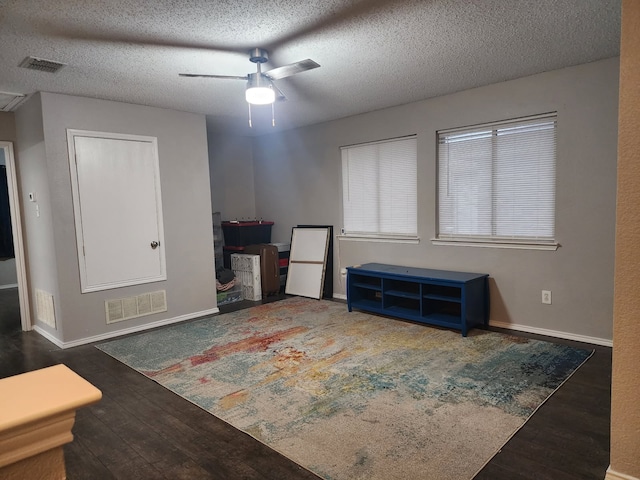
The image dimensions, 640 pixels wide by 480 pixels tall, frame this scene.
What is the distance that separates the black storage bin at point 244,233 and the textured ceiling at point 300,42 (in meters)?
2.35

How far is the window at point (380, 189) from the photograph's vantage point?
16.0ft

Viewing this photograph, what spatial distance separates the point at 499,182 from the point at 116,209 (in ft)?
12.8

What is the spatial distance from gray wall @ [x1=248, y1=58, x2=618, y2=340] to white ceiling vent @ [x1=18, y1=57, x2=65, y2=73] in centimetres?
323

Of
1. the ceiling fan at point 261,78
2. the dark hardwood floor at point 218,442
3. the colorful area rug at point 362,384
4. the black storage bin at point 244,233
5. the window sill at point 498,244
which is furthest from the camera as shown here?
the black storage bin at point 244,233

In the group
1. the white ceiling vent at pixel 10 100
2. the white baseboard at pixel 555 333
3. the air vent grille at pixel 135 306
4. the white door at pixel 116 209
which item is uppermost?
the white ceiling vent at pixel 10 100

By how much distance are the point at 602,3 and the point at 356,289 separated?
11.4 ft

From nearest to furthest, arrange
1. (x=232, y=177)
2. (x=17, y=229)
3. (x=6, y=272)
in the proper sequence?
(x=17, y=229)
(x=232, y=177)
(x=6, y=272)

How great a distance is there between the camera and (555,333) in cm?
385

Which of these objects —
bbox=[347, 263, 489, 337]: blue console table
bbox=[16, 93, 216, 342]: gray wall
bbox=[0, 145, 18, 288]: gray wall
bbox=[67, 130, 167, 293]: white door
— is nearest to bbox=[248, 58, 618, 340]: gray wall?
bbox=[347, 263, 489, 337]: blue console table

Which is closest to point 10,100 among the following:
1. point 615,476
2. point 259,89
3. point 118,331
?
point 118,331

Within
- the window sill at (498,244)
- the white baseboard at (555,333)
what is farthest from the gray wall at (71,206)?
the white baseboard at (555,333)

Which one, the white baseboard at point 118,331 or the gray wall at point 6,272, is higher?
the gray wall at point 6,272

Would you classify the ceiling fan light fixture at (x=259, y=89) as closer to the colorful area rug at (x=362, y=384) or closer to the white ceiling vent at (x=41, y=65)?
the white ceiling vent at (x=41, y=65)

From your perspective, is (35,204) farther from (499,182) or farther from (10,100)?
(499,182)
